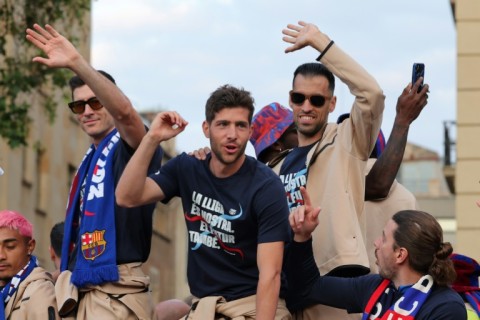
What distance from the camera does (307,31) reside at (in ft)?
27.6

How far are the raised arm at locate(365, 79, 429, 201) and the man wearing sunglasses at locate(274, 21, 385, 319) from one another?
21 centimetres

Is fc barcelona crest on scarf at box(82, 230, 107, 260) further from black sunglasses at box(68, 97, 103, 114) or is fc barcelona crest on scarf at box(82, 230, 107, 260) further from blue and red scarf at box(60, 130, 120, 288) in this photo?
black sunglasses at box(68, 97, 103, 114)

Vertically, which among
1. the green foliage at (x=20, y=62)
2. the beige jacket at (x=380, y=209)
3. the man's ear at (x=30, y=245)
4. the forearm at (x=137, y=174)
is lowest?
the man's ear at (x=30, y=245)

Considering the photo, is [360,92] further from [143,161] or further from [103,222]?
[103,222]

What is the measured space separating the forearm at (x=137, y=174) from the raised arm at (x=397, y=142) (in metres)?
1.40

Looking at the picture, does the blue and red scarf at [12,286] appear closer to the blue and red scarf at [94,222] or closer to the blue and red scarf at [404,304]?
the blue and red scarf at [94,222]

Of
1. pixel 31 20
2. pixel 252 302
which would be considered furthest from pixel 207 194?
pixel 31 20

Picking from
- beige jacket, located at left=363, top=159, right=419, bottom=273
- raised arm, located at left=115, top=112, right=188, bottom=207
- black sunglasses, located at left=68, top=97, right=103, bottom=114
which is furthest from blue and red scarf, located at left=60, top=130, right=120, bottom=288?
beige jacket, located at left=363, top=159, right=419, bottom=273

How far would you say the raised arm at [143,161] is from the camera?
7.92 metres

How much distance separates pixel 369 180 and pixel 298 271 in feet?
2.97

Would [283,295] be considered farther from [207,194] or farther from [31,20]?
[31,20]

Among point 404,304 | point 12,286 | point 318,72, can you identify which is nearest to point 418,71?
point 318,72

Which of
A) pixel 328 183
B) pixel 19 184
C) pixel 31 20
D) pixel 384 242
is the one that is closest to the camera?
pixel 384 242

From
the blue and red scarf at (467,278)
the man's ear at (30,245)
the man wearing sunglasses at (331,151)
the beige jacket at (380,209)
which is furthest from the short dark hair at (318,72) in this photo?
the man's ear at (30,245)
